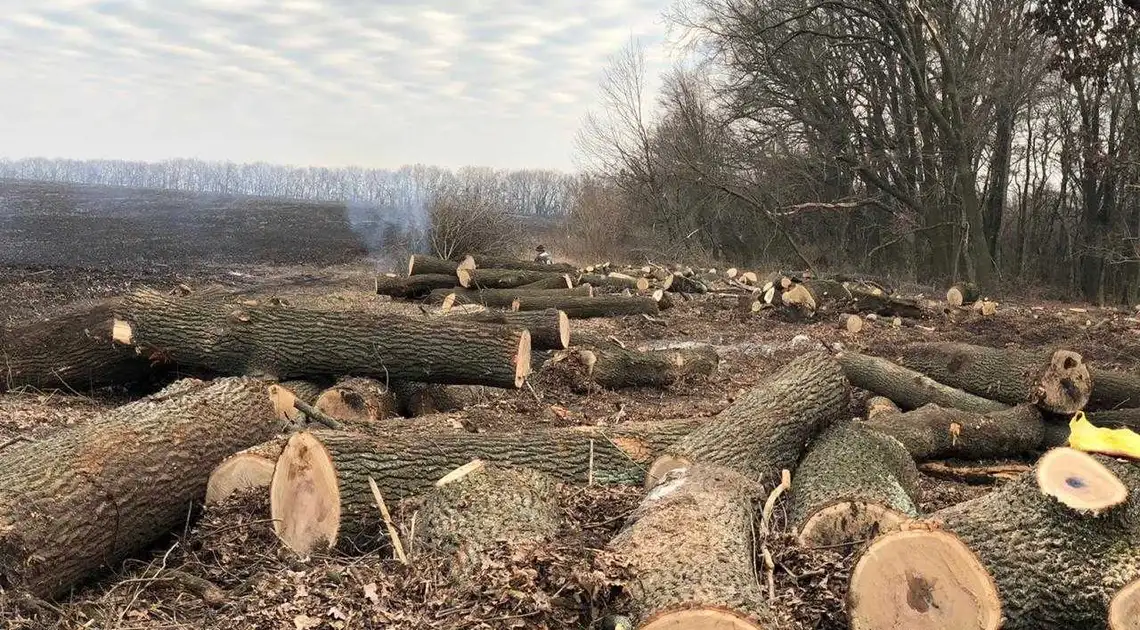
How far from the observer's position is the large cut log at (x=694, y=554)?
2.11m

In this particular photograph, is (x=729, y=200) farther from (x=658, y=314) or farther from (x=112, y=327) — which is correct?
(x=112, y=327)

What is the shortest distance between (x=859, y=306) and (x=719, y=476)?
30.5 ft

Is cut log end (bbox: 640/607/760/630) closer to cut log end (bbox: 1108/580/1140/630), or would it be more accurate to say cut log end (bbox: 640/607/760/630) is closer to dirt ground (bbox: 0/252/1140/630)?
dirt ground (bbox: 0/252/1140/630)

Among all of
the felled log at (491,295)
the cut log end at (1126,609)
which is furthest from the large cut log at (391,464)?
the felled log at (491,295)

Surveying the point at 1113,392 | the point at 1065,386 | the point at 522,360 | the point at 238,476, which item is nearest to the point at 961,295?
the point at 1113,392

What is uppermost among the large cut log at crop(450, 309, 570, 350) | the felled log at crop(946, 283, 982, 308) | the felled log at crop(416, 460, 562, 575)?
the felled log at crop(946, 283, 982, 308)

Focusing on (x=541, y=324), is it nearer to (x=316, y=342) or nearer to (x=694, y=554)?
(x=316, y=342)

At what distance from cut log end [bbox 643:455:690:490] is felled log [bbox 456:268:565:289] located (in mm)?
9482

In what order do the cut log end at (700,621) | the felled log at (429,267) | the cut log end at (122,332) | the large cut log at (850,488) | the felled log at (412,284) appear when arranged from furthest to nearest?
the felled log at (429,267) < the felled log at (412,284) < the cut log end at (122,332) < the large cut log at (850,488) < the cut log end at (700,621)

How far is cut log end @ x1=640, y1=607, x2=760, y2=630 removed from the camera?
2.07m

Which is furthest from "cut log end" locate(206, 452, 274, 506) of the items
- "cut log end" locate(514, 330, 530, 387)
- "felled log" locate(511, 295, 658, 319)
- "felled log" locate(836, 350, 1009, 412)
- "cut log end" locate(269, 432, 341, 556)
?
"felled log" locate(511, 295, 658, 319)

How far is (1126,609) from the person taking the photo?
2.57 metres

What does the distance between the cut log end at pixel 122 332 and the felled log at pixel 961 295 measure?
39.8 ft

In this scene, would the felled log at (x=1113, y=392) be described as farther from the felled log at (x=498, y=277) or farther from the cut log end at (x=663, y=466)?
the felled log at (x=498, y=277)
